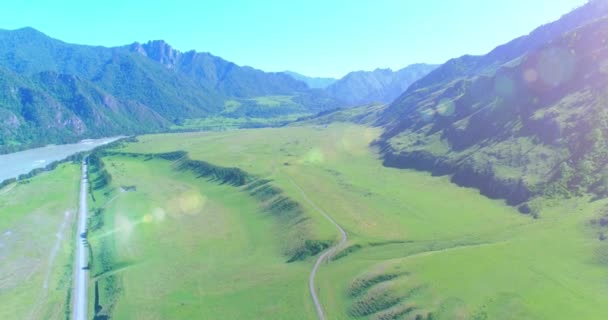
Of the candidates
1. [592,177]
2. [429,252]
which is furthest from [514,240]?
[592,177]

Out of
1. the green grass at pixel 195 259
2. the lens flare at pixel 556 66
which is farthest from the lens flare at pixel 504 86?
the green grass at pixel 195 259

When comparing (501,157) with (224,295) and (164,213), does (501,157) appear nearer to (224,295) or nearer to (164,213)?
(224,295)

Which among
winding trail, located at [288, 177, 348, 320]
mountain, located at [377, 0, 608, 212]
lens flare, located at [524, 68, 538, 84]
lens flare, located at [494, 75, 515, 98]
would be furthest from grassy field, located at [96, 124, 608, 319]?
lens flare, located at [494, 75, 515, 98]

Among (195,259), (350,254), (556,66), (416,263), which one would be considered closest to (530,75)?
(556,66)

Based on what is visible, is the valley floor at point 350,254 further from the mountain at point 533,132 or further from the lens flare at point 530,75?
the lens flare at point 530,75

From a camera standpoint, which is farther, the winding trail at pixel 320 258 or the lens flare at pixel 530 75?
the lens flare at pixel 530 75

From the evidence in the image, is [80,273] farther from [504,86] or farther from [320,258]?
[504,86]

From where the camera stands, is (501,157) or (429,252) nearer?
(429,252)
